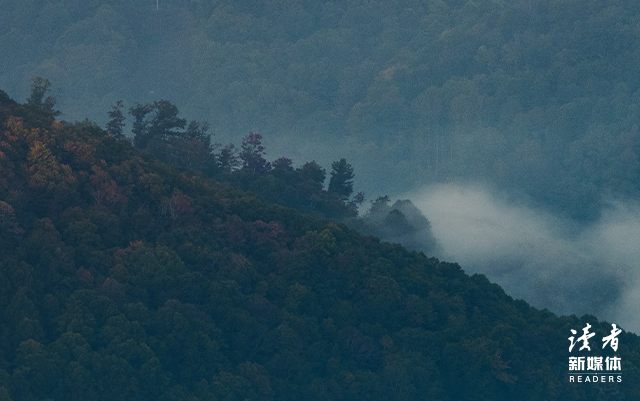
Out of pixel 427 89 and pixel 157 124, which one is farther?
pixel 427 89

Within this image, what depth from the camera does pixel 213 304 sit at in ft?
133

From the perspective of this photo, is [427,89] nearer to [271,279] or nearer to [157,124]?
[157,124]

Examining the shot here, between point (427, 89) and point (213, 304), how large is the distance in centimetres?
13157

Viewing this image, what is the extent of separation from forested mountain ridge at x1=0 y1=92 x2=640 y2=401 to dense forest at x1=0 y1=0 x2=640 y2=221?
97376 millimetres

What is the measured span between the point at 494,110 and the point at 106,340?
449 feet

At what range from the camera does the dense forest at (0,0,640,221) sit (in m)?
154

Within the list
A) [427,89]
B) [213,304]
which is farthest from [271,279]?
[427,89]

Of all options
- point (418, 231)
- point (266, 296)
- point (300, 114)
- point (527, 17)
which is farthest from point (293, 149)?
point (266, 296)

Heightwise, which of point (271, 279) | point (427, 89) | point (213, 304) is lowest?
point (213, 304)

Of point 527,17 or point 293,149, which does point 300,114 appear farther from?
point 527,17

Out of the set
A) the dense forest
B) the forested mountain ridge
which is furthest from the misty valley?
the dense forest

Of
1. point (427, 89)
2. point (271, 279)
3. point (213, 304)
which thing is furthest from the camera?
point (427, 89)

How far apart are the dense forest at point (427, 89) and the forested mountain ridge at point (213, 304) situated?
319ft

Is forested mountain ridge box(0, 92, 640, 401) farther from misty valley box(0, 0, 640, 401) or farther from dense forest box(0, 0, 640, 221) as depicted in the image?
dense forest box(0, 0, 640, 221)
